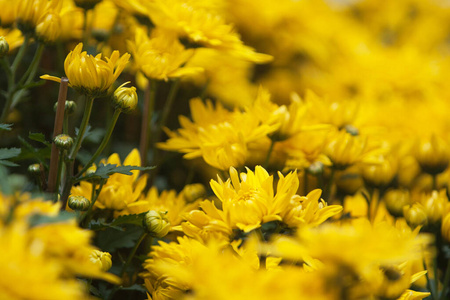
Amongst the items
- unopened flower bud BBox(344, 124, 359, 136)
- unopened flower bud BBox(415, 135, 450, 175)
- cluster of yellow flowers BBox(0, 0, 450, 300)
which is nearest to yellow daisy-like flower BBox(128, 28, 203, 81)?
cluster of yellow flowers BBox(0, 0, 450, 300)

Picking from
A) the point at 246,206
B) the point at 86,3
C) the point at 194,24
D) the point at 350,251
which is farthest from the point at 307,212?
the point at 86,3

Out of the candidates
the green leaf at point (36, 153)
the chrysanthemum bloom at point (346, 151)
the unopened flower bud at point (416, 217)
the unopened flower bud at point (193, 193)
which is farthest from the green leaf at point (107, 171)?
the unopened flower bud at point (416, 217)

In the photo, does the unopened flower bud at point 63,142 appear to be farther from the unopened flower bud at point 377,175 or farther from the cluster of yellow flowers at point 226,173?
the unopened flower bud at point 377,175

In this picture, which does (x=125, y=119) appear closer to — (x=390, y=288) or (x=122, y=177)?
(x=122, y=177)

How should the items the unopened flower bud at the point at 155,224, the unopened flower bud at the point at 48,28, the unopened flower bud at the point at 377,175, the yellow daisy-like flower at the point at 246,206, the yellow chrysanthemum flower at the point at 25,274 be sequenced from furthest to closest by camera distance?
the unopened flower bud at the point at 377,175 < the unopened flower bud at the point at 48,28 < the unopened flower bud at the point at 155,224 < the yellow daisy-like flower at the point at 246,206 < the yellow chrysanthemum flower at the point at 25,274

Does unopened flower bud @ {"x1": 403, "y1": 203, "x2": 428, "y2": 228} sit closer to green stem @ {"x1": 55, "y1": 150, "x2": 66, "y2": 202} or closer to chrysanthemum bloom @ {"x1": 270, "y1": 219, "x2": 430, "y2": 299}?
chrysanthemum bloom @ {"x1": 270, "y1": 219, "x2": 430, "y2": 299}

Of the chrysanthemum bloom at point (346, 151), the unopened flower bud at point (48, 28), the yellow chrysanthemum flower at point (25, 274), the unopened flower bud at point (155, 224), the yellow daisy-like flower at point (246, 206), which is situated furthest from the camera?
the chrysanthemum bloom at point (346, 151)

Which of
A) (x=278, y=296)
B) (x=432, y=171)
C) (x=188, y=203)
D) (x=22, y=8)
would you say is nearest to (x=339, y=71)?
(x=432, y=171)
